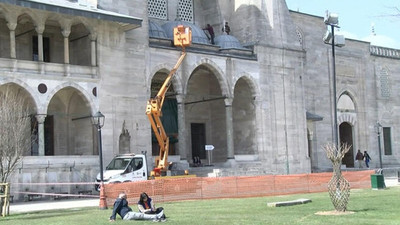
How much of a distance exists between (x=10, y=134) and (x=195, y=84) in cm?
1969

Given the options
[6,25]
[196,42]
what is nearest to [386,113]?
[196,42]

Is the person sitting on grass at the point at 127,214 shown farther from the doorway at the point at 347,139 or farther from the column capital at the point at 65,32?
the doorway at the point at 347,139

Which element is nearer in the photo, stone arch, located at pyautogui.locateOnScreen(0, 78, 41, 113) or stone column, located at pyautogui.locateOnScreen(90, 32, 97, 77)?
stone arch, located at pyautogui.locateOnScreen(0, 78, 41, 113)

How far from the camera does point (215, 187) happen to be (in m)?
27.8

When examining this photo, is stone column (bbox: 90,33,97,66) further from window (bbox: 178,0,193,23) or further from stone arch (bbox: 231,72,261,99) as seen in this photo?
stone arch (bbox: 231,72,261,99)

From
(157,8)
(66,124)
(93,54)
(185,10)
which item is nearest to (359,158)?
(185,10)

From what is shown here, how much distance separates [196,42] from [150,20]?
3.40 meters

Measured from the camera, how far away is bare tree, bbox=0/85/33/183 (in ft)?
75.6

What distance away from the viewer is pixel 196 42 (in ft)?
130

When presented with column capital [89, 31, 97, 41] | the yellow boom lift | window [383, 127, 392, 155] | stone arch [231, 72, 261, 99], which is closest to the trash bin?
the yellow boom lift

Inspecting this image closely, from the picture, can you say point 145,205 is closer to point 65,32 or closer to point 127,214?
point 127,214

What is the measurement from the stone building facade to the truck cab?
6.41 ft

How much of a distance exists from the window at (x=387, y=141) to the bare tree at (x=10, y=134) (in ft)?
118

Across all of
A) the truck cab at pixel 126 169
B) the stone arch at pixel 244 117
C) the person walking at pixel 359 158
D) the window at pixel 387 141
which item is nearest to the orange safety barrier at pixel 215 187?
the truck cab at pixel 126 169
